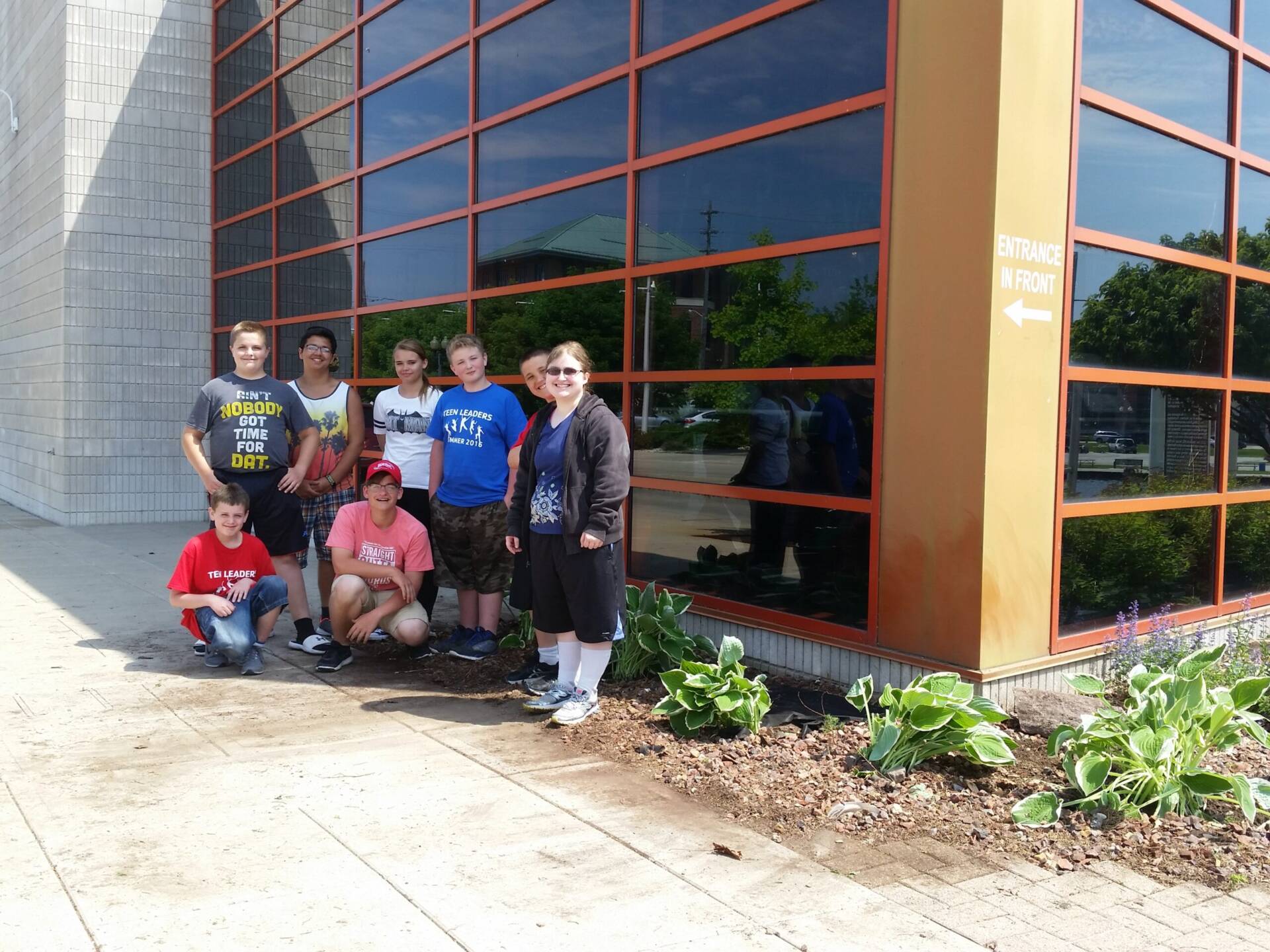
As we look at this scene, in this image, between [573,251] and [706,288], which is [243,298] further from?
[706,288]

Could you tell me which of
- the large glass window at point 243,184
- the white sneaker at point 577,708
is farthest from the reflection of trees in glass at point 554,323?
the large glass window at point 243,184

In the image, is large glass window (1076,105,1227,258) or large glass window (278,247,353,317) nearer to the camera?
large glass window (1076,105,1227,258)

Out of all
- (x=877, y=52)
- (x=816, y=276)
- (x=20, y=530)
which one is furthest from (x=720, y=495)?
(x=20, y=530)

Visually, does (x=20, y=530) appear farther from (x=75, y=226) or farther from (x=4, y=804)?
(x=4, y=804)

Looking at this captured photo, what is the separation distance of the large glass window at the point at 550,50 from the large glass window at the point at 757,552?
2.62m

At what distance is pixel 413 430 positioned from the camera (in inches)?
254

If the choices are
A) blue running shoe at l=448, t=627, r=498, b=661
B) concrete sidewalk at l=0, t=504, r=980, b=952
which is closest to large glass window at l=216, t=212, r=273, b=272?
blue running shoe at l=448, t=627, r=498, b=661

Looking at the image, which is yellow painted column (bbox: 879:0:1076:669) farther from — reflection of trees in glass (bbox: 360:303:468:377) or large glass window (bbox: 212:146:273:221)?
large glass window (bbox: 212:146:273:221)

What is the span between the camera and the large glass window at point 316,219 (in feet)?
31.5

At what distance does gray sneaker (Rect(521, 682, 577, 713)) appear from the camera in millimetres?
5031

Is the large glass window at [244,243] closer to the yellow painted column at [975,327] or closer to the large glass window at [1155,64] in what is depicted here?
the yellow painted column at [975,327]

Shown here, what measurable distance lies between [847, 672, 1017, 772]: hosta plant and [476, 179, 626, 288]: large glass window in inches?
127

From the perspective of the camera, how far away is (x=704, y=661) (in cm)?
580

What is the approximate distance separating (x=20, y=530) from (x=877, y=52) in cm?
1005
